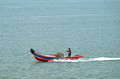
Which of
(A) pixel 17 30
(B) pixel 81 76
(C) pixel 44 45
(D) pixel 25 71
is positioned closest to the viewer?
(B) pixel 81 76

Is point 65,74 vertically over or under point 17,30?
under

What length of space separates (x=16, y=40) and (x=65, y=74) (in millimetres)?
29056

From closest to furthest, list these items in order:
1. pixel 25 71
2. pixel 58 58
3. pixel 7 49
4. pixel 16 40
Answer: pixel 25 71
pixel 58 58
pixel 7 49
pixel 16 40

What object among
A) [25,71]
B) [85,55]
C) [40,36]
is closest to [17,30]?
[40,36]

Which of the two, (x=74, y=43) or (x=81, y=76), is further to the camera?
(x=74, y=43)

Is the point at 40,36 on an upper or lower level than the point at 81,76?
upper

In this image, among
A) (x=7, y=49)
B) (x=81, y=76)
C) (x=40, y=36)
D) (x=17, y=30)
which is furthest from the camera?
(x=17, y=30)

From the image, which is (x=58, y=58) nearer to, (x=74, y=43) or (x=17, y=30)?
(x=74, y=43)

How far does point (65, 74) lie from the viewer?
41.2 metres

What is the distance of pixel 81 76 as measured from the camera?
40.2 meters

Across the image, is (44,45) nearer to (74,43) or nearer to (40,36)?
(74,43)

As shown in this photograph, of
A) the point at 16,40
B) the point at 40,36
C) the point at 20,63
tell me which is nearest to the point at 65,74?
the point at 20,63

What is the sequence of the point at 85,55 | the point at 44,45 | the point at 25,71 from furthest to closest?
the point at 44,45
the point at 85,55
the point at 25,71

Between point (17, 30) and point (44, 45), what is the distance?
24561 millimetres
